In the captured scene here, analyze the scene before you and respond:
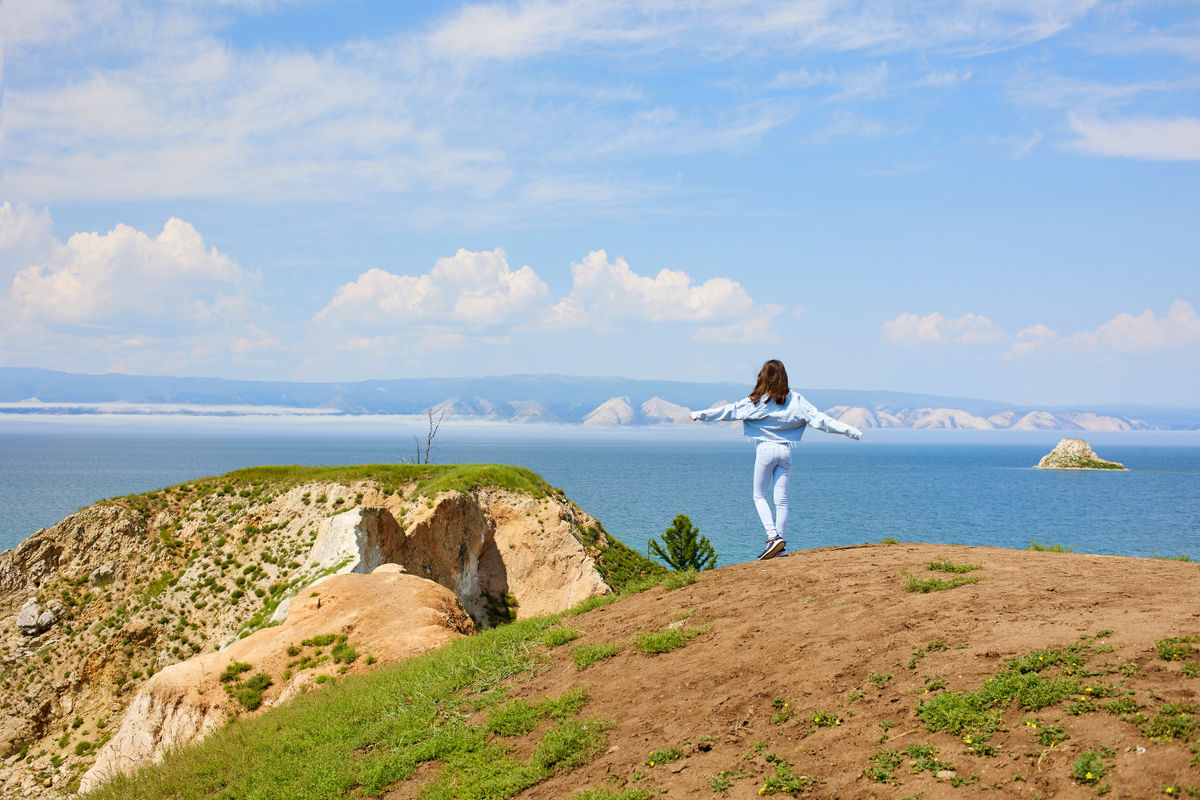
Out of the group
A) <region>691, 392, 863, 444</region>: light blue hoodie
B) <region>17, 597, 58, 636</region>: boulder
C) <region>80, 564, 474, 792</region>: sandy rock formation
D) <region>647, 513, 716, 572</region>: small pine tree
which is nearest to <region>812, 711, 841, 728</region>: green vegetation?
<region>691, 392, 863, 444</region>: light blue hoodie

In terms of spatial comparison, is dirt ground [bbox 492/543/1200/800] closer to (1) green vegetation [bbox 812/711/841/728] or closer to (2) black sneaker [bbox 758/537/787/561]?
(1) green vegetation [bbox 812/711/841/728]

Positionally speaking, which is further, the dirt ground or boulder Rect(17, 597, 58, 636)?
boulder Rect(17, 597, 58, 636)

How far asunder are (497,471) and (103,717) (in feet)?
63.7

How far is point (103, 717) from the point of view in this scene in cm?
2880

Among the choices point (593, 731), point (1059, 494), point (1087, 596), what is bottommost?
point (1059, 494)

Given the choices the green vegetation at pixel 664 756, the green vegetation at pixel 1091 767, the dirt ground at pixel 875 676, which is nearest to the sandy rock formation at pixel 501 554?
the dirt ground at pixel 875 676

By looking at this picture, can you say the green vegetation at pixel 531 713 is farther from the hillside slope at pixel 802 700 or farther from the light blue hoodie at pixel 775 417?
the light blue hoodie at pixel 775 417

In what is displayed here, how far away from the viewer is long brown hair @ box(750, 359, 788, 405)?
11945mm

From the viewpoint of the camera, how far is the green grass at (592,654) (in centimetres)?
1009

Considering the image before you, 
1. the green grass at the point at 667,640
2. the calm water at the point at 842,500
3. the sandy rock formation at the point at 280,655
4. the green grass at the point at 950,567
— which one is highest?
the green grass at the point at 950,567

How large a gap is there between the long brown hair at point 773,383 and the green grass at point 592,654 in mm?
4362

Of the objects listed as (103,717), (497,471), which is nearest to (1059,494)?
(497,471)

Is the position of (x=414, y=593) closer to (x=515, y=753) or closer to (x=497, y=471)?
(x=515, y=753)

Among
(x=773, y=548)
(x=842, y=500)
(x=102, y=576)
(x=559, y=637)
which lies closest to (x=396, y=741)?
(x=559, y=637)
